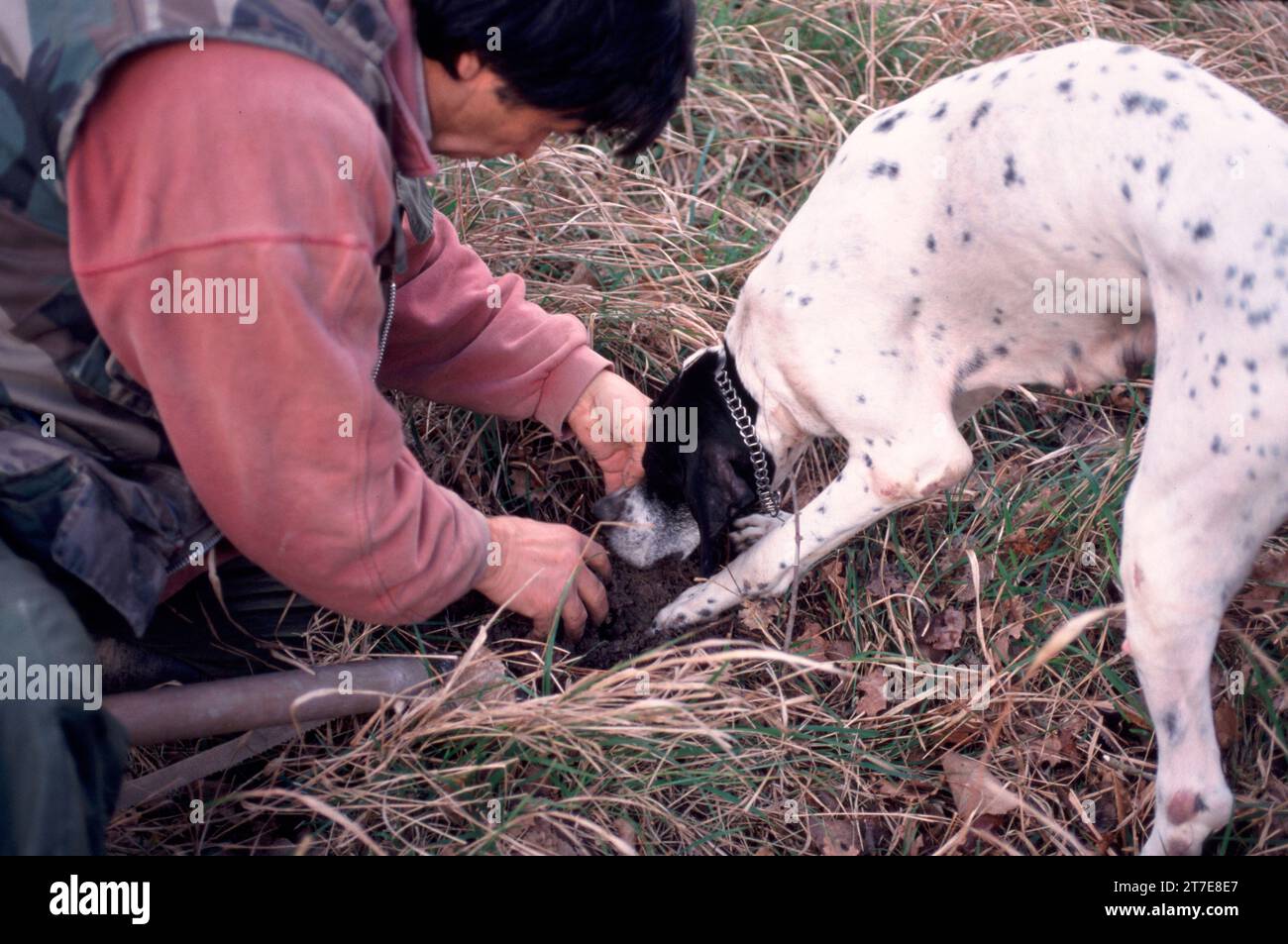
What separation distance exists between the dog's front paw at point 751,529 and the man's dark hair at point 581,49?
120cm

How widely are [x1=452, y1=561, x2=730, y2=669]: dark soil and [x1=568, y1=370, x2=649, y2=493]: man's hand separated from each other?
25 cm

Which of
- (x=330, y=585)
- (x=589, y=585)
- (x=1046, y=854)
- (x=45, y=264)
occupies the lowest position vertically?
(x=1046, y=854)

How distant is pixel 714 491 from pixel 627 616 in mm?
449

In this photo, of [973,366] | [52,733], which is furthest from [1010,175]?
[52,733]

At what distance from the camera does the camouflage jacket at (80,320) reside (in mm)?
1396

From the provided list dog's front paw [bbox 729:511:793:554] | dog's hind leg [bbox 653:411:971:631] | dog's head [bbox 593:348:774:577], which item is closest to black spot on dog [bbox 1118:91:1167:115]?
dog's hind leg [bbox 653:411:971:631]

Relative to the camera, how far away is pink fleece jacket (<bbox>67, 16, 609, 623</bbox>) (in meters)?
1.40

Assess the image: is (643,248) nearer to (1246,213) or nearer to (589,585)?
(589,585)

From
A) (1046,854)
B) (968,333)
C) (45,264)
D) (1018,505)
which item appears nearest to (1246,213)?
(968,333)

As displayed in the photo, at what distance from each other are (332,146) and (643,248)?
73.9 inches

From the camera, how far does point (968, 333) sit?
2.28 metres

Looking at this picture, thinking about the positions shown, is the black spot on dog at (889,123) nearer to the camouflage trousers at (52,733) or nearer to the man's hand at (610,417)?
the man's hand at (610,417)

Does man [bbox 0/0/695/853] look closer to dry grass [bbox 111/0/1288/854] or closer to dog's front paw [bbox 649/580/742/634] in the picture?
dry grass [bbox 111/0/1288/854]

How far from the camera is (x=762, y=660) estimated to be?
2.58m
